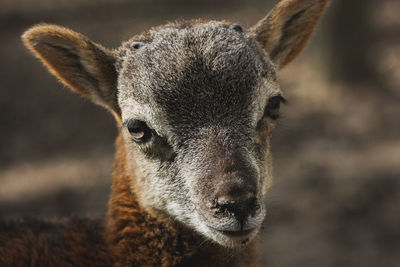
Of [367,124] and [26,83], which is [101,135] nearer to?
[26,83]

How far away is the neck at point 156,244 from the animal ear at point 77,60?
119cm

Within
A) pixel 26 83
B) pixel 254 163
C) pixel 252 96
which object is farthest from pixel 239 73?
pixel 26 83

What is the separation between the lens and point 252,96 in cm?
536

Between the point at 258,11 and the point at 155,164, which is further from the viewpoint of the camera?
the point at 258,11

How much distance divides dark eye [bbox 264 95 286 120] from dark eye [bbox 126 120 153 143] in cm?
120

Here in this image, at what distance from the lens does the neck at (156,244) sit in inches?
215

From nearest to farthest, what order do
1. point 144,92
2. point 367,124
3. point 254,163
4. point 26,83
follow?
point 254,163 < point 144,92 < point 367,124 < point 26,83

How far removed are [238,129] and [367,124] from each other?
28.0 feet

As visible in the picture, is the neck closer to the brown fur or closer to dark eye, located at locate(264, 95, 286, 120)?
the brown fur

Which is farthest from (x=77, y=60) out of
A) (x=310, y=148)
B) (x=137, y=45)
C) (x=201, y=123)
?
(x=310, y=148)

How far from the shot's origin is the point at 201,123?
521cm

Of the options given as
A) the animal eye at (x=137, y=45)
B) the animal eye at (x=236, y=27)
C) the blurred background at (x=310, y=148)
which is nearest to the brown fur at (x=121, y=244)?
the animal eye at (x=137, y=45)

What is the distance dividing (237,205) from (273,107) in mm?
1467

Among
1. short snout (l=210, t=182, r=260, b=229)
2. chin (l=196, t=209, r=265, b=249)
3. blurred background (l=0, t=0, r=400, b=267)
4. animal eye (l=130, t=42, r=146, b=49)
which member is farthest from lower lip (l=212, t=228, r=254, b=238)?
blurred background (l=0, t=0, r=400, b=267)
